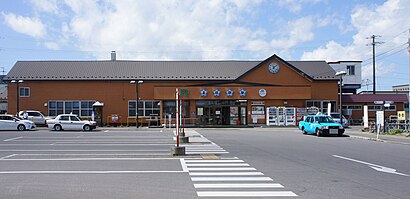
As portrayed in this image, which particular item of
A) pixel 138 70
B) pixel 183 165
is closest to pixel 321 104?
pixel 138 70

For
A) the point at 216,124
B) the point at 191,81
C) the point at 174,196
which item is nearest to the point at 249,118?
the point at 216,124

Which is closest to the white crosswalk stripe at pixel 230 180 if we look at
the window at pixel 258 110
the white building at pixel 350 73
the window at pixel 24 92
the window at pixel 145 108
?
the window at pixel 258 110

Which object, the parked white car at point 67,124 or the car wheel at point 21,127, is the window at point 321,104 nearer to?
the parked white car at point 67,124

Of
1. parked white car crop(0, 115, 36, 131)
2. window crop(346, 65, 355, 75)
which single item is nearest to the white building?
window crop(346, 65, 355, 75)

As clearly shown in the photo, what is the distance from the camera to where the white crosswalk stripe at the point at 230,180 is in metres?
9.38

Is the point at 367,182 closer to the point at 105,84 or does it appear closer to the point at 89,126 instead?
the point at 89,126

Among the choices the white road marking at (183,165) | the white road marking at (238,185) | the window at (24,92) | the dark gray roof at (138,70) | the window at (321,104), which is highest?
the dark gray roof at (138,70)

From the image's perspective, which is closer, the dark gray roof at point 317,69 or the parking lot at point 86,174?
the parking lot at point 86,174

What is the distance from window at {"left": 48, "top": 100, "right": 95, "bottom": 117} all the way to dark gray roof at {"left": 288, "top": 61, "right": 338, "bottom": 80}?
90.2 ft

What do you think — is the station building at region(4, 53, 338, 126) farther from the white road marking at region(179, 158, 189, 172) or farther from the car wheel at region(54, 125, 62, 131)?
the white road marking at region(179, 158, 189, 172)

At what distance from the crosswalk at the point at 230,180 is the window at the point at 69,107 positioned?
37.5m

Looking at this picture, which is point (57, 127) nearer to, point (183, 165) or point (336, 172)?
point (183, 165)

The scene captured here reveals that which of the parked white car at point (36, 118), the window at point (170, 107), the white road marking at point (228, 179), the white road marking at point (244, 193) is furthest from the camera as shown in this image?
the window at point (170, 107)

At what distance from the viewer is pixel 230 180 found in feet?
36.4
